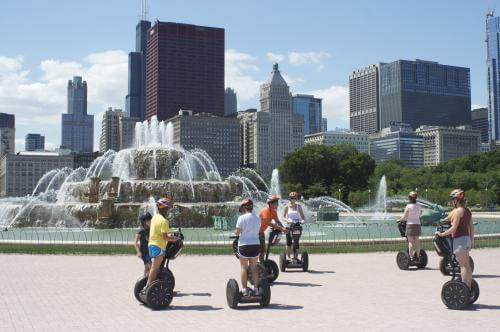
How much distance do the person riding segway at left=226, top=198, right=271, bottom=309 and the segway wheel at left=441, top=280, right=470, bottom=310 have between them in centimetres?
309

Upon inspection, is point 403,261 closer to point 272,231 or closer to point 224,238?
point 272,231

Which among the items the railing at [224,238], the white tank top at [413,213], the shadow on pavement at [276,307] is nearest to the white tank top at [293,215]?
the white tank top at [413,213]

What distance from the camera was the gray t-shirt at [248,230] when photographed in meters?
11.2

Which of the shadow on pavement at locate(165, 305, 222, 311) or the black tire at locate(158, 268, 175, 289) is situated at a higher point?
the black tire at locate(158, 268, 175, 289)

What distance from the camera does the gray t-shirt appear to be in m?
11.2

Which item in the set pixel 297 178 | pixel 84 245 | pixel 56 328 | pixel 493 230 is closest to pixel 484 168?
pixel 297 178

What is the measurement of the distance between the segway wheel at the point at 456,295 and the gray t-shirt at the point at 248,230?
3399 mm

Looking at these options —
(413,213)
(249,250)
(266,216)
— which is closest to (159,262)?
(249,250)

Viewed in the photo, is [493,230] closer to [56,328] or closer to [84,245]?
[84,245]

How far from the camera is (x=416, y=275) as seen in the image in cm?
1548

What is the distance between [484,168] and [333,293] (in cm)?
11811

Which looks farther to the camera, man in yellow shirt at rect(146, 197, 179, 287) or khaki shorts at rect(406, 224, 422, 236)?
khaki shorts at rect(406, 224, 422, 236)

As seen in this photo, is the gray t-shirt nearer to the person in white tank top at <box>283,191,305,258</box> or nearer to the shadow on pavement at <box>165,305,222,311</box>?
the shadow on pavement at <box>165,305,222,311</box>

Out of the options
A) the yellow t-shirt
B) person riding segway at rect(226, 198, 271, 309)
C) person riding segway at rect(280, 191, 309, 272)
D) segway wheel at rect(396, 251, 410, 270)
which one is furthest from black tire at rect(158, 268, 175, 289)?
segway wheel at rect(396, 251, 410, 270)
